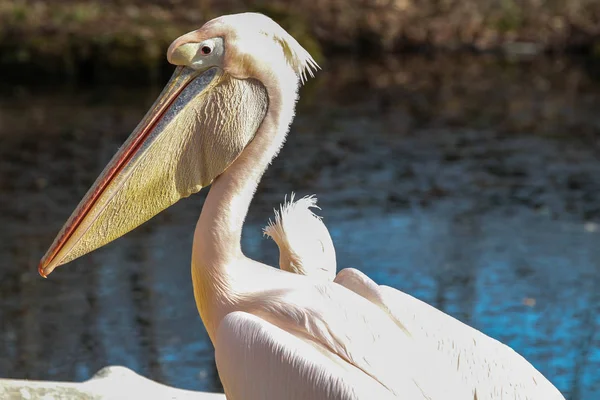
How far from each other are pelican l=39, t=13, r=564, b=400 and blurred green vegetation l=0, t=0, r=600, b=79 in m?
10.1

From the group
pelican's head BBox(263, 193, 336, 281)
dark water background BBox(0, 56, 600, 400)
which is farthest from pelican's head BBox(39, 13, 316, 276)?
dark water background BBox(0, 56, 600, 400)

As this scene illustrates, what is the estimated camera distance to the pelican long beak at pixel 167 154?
10.5 ft

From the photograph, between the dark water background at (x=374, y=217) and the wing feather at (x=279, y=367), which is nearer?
the wing feather at (x=279, y=367)

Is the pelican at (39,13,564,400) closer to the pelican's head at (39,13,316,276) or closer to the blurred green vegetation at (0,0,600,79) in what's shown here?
the pelican's head at (39,13,316,276)

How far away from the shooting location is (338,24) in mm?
15023

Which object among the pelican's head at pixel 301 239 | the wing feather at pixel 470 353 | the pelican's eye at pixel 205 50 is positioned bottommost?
the wing feather at pixel 470 353

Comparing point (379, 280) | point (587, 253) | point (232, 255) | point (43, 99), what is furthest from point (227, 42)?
point (43, 99)

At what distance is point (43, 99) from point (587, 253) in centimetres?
715

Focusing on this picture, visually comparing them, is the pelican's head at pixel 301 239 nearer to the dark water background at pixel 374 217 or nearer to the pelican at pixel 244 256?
the pelican at pixel 244 256

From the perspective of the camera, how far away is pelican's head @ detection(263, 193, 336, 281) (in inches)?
133

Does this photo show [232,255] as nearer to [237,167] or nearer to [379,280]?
[237,167]

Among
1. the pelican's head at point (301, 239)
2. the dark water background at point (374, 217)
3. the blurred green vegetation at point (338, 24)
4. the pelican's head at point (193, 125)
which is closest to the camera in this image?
the pelican's head at point (193, 125)

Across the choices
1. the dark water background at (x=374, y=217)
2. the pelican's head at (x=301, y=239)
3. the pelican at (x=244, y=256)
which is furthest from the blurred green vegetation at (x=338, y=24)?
the pelican at (x=244, y=256)

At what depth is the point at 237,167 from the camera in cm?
323
